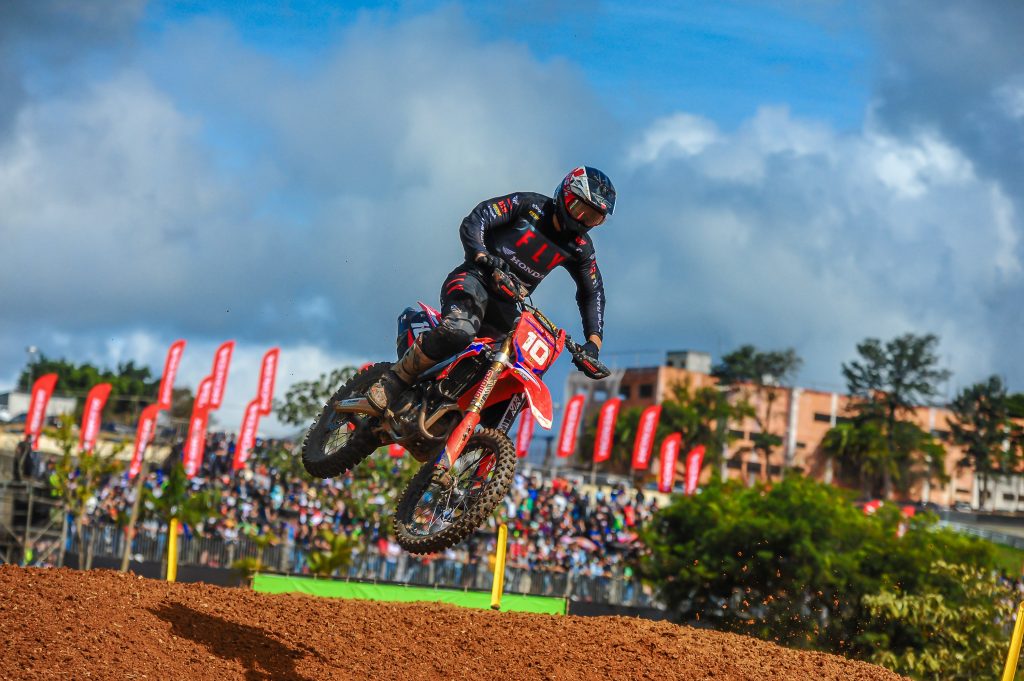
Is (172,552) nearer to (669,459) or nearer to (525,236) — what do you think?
(525,236)

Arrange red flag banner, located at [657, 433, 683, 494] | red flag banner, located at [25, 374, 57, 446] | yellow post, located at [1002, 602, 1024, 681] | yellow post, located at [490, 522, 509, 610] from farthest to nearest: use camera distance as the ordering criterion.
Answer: red flag banner, located at [657, 433, 683, 494] → red flag banner, located at [25, 374, 57, 446] → yellow post, located at [490, 522, 509, 610] → yellow post, located at [1002, 602, 1024, 681]

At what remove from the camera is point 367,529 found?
31.8 meters

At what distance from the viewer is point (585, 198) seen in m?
10.6

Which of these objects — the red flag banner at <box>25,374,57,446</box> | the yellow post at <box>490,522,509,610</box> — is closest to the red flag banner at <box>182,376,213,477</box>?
the red flag banner at <box>25,374,57,446</box>

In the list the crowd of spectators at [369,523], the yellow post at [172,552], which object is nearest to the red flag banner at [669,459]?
the crowd of spectators at [369,523]

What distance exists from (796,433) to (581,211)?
100226mm

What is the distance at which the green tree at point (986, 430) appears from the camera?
4050 inches

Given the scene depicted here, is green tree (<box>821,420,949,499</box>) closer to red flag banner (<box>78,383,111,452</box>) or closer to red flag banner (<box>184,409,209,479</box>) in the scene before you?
red flag banner (<box>78,383,111,452</box>)

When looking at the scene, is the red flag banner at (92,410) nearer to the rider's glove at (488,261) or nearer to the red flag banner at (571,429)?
the red flag banner at (571,429)

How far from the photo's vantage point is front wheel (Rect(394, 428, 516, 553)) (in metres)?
9.91

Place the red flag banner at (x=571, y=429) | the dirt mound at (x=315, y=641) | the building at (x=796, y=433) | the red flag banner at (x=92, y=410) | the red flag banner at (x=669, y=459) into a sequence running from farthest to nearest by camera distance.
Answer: the building at (x=796, y=433) → the red flag banner at (x=571, y=429) → the red flag banner at (x=669, y=459) → the red flag banner at (x=92, y=410) → the dirt mound at (x=315, y=641)

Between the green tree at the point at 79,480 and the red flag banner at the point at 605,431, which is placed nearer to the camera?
the green tree at the point at 79,480


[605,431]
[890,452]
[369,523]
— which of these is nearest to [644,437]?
[605,431]

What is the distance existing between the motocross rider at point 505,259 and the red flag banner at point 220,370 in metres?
34.1
